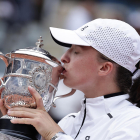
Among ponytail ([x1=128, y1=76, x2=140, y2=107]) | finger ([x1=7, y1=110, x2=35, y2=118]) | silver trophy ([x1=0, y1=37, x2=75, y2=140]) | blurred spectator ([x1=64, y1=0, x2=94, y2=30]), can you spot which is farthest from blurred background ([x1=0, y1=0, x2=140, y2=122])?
finger ([x1=7, y1=110, x2=35, y2=118])

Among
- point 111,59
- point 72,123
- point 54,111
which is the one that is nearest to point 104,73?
point 111,59

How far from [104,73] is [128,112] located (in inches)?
9.6

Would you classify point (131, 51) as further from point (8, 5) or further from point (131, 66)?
point (8, 5)

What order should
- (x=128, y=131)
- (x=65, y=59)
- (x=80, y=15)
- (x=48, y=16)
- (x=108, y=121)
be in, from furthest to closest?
(x=48, y=16) < (x=80, y=15) < (x=65, y=59) < (x=108, y=121) < (x=128, y=131)

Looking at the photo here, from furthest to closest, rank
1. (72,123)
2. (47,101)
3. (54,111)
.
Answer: (54,111) → (72,123) → (47,101)

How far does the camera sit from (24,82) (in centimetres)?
117

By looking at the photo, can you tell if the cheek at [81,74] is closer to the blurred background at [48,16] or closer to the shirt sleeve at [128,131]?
the shirt sleeve at [128,131]

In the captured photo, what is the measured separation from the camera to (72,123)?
4.88ft

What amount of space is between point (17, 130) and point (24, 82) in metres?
0.22

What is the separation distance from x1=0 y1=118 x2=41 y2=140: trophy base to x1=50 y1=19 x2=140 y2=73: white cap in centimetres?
47

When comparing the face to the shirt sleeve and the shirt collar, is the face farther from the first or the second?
the shirt sleeve

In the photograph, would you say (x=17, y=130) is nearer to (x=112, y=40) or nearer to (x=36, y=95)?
(x=36, y=95)

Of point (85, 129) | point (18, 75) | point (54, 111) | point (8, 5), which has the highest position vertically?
point (18, 75)

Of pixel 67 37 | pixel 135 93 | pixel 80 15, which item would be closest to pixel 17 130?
pixel 67 37
